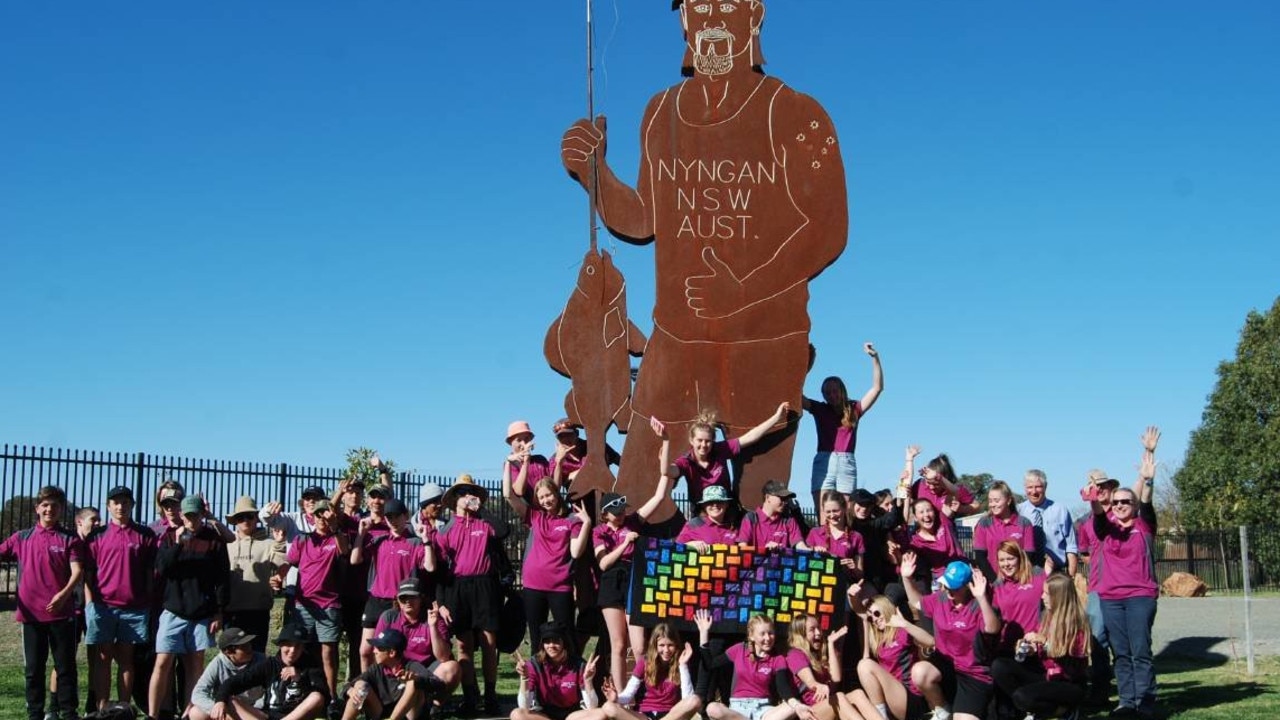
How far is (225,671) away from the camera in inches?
316

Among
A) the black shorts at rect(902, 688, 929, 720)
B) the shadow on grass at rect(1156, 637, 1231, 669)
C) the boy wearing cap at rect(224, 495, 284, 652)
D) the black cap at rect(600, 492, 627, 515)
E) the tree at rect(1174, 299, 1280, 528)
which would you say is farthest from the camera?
the tree at rect(1174, 299, 1280, 528)

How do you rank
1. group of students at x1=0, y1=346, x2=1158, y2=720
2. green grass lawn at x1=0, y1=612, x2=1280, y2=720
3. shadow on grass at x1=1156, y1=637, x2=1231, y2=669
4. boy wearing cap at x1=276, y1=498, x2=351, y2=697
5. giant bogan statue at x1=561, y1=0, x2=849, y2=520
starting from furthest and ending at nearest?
shadow on grass at x1=1156, y1=637, x2=1231, y2=669
giant bogan statue at x1=561, y1=0, x2=849, y2=520
boy wearing cap at x1=276, y1=498, x2=351, y2=697
green grass lawn at x1=0, y1=612, x2=1280, y2=720
group of students at x1=0, y1=346, x2=1158, y2=720

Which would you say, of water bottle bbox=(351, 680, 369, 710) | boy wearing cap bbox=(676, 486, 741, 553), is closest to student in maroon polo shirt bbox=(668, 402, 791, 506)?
boy wearing cap bbox=(676, 486, 741, 553)

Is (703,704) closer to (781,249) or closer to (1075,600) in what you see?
(1075,600)

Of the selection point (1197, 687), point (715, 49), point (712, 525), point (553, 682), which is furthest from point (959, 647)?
point (715, 49)

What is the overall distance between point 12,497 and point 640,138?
288 inches

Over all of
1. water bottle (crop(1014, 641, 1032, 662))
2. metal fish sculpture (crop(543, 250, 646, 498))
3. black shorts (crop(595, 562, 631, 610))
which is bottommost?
water bottle (crop(1014, 641, 1032, 662))

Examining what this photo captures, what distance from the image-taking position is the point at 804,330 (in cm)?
1020

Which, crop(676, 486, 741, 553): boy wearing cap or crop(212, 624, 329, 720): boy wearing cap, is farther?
crop(676, 486, 741, 553): boy wearing cap

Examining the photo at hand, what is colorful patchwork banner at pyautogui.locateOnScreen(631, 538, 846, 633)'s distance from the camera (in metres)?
8.35

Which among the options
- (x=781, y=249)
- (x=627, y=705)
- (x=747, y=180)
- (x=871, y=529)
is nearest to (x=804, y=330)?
(x=781, y=249)

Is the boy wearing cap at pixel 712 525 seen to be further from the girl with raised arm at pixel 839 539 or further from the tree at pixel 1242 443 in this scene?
the tree at pixel 1242 443

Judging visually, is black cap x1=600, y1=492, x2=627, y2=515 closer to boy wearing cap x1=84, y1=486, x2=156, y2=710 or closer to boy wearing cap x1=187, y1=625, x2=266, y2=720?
→ boy wearing cap x1=187, y1=625, x2=266, y2=720

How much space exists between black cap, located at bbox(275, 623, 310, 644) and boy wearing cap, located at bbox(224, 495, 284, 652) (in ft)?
3.20
